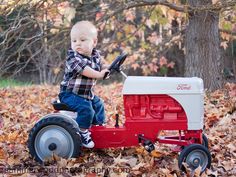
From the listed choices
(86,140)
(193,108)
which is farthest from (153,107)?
(86,140)

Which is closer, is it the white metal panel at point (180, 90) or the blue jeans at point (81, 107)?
the white metal panel at point (180, 90)

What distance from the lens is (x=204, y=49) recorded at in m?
7.34

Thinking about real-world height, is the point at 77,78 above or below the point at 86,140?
above

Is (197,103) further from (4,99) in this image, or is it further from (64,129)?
(4,99)

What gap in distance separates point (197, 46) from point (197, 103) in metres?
3.70

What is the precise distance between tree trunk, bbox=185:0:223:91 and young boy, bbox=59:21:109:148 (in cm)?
345

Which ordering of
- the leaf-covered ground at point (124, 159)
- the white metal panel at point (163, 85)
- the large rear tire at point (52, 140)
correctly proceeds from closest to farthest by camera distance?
the leaf-covered ground at point (124, 159)
the white metal panel at point (163, 85)
the large rear tire at point (52, 140)

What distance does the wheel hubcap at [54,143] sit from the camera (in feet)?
12.7

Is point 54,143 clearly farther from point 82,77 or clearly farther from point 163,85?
point 163,85

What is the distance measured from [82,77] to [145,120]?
64 cm

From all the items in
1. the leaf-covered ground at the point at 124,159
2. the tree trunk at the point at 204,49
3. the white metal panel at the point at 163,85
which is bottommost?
the leaf-covered ground at the point at 124,159

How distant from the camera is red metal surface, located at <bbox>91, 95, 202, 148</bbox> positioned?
12.6ft

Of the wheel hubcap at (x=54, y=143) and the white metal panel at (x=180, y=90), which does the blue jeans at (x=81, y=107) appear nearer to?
the wheel hubcap at (x=54, y=143)

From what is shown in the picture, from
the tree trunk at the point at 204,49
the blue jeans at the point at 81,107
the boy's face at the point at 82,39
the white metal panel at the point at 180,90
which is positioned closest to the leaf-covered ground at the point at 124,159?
the blue jeans at the point at 81,107
